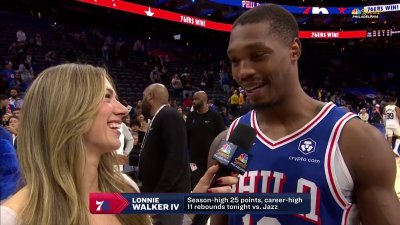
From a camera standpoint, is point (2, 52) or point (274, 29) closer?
point (274, 29)

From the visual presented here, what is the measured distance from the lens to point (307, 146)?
1.55 m

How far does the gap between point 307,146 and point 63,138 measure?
765mm

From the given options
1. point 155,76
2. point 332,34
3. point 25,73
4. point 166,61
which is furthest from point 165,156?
point 332,34

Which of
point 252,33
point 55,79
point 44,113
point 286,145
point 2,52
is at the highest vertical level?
point 2,52

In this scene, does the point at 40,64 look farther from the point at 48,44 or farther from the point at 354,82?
the point at 354,82

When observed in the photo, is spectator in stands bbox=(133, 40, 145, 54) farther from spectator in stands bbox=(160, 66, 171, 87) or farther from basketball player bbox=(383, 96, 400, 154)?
basketball player bbox=(383, 96, 400, 154)

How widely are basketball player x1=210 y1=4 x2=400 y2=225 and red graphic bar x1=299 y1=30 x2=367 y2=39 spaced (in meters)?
26.4

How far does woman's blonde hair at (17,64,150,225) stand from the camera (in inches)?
54.6

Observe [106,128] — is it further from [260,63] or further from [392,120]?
[392,120]

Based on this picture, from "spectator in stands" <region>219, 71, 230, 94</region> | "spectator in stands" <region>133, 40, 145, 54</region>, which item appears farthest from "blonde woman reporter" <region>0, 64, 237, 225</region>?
"spectator in stands" <region>133, 40, 145, 54</region>

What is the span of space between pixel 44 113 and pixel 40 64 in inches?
498

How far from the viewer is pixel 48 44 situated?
1512 cm

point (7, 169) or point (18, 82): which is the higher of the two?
point (18, 82)

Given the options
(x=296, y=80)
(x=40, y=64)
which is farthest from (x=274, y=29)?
(x=40, y=64)
